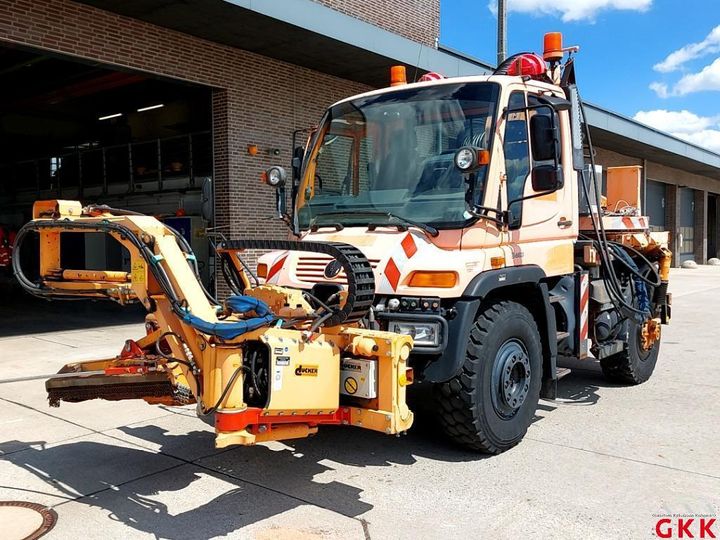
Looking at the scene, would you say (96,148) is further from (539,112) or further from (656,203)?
(656,203)

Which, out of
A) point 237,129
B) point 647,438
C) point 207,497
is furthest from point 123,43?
point 647,438

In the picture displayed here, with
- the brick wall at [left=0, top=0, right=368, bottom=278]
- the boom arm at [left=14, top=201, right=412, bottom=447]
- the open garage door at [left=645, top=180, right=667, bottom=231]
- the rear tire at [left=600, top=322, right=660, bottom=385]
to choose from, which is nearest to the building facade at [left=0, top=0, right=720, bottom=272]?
the brick wall at [left=0, top=0, right=368, bottom=278]

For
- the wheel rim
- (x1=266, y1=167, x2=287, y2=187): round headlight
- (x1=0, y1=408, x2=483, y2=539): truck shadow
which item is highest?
(x1=266, y1=167, x2=287, y2=187): round headlight

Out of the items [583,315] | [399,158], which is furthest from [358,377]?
[583,315]

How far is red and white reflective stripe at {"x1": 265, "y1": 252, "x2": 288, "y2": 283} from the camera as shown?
16.4 ft

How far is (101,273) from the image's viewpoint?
3971 mm

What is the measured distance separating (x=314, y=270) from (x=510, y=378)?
5.34 ft

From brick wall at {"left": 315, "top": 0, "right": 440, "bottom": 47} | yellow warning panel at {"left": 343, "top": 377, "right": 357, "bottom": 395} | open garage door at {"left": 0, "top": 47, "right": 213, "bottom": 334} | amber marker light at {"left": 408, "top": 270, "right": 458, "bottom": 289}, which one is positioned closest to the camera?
yellow warning panel at {"left": 343, "top": 377, "right": 357, "bottom": 395}

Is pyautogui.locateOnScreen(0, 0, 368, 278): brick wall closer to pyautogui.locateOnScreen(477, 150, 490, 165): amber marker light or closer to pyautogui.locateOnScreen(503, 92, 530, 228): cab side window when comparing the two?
pyautogui.locateOnScreen(503, 92, 530, 228): cab side window

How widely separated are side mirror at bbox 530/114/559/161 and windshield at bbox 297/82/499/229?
0.36 metres

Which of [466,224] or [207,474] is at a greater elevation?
[466,224]

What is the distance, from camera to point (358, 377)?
3867 millimetres

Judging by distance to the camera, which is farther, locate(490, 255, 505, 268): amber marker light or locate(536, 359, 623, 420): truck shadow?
locate(536, 359, 623, 420): truck shadow

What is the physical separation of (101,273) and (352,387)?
1.64 m
